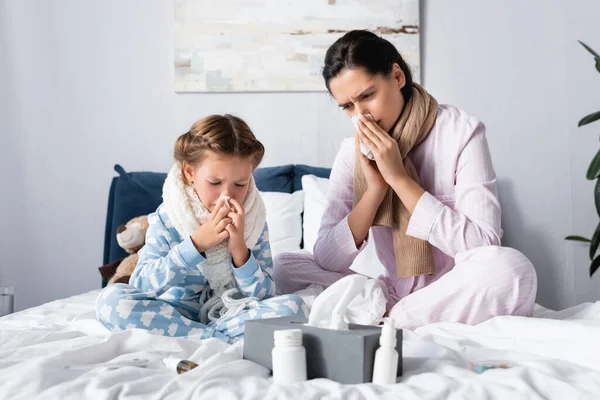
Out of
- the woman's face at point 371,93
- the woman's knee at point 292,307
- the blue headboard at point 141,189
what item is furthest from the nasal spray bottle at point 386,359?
the blue headboard at point 141,189

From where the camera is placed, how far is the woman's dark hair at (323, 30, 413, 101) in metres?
1.76

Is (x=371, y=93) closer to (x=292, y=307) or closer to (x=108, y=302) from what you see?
(x=292, y=307)

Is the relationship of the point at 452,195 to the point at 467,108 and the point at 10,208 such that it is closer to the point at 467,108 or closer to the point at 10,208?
the point at 467,108

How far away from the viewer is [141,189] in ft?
8.78

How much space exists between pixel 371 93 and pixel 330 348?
0.89 m

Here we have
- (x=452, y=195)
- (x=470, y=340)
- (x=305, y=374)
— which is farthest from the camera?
(x=452, y=195)

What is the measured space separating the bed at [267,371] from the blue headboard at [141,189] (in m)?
0.94

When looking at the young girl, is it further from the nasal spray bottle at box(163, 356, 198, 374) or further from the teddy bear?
the teddy bear

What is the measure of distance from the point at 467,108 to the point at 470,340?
5.40 ft

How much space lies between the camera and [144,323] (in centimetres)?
151

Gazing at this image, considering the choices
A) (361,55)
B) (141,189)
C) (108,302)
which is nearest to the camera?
(108,302)

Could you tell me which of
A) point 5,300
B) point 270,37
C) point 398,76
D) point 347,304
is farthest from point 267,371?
point 270,37

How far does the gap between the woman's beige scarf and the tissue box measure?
0.66 metres

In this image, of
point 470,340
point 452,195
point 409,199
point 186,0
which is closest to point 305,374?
point 470,340
